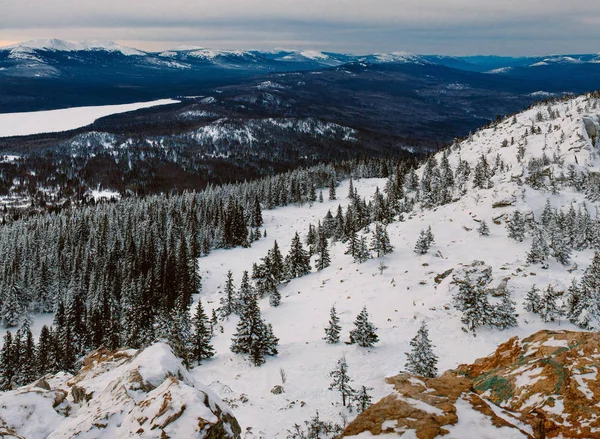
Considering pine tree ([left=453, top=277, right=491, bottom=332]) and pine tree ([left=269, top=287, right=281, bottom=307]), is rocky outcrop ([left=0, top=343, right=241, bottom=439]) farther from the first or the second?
pine tree ([left=269, top=287, right=281, bottom=307])

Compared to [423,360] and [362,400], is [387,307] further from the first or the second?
[362,400]

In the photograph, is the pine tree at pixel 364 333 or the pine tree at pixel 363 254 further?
the pine tree at pixel 363 254

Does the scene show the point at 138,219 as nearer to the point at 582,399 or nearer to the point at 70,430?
the point at 70,430

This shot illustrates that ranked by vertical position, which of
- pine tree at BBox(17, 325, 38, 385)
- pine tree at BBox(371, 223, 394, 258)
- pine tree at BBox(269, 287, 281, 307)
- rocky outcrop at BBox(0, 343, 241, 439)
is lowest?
pine tree at BBox(17, 325, 38, 385)

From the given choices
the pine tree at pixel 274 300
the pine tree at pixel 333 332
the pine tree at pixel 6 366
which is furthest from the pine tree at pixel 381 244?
the pine tree at pixel 6 366

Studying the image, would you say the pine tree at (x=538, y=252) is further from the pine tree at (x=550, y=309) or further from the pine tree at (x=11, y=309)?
the pine tree at (x=11, y=309)

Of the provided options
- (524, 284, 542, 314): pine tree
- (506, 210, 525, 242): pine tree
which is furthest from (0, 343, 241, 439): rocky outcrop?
(506, 210, 525, 242): pine tree

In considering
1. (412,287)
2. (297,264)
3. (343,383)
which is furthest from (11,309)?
(343,383)

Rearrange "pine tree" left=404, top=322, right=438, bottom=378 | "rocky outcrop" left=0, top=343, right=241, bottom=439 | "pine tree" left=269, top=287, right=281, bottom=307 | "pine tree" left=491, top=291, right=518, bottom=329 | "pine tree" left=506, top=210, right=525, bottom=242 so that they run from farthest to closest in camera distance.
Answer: "pine tree" left=506, top=210, right=525, bottom=242 → "pine tree" left=269, top=287, right=281, bottom=307 → "pine tree" left=491, top=291, right=518, bottom=329 → "pine tree" left=404, top=322, right=438, bottom=378 → "rocky outcrop" left=0, top=343, right=241, bottom=439
